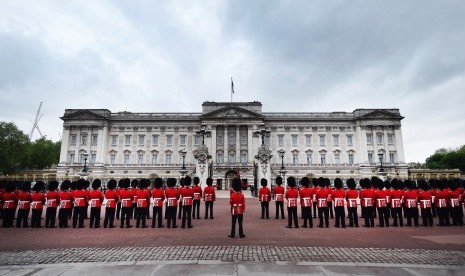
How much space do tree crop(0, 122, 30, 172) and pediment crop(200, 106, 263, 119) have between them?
128 feet

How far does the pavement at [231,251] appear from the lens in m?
6.09

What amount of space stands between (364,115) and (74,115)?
6321 centimetres

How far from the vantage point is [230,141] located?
62.2 m

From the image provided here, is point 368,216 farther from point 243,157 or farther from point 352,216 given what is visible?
point 243,157

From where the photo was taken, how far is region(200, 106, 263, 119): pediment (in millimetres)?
61750

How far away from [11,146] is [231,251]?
226 feet

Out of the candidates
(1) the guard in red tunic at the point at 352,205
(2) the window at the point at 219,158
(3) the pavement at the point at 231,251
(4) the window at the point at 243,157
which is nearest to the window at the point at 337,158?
(4) the window at the point at 243,157

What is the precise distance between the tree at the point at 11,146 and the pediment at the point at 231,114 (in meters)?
39.1

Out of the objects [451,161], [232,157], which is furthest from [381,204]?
[451,161]

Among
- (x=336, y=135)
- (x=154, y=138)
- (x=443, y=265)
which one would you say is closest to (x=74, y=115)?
(x=154, y=138)

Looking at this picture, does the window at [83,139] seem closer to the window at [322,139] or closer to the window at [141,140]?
the window at [141,140]

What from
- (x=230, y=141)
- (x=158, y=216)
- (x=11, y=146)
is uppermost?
(x=230, y=141)

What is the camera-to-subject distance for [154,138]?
63969 mm

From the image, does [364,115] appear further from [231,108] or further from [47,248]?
[47,248]
